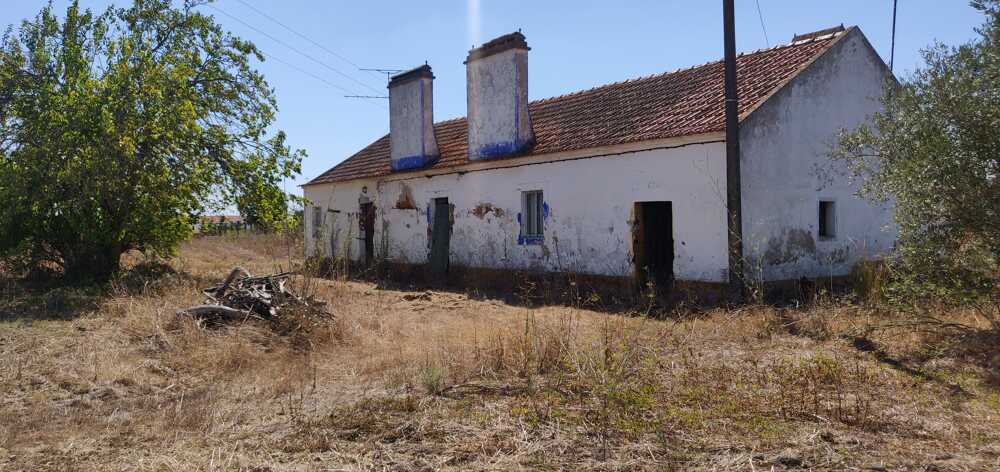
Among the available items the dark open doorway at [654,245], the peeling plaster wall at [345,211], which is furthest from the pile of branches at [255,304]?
the peeling plaster wall at [345,211]

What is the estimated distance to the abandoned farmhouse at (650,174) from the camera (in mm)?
11414

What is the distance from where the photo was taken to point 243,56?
1477cm

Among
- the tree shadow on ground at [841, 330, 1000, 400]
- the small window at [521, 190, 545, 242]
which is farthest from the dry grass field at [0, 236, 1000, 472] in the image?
the small window at [521, 190, 545, 242]

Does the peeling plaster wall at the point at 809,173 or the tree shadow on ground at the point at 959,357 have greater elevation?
the peeling plaster wall at the point at 809,173

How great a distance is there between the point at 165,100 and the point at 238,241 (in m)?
20.9

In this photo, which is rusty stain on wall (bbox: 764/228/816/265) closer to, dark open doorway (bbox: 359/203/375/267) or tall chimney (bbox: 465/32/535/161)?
tall chimney (bbox: 465/32/535/161)

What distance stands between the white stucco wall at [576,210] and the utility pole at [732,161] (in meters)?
0.32

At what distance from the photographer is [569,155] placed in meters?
13.6

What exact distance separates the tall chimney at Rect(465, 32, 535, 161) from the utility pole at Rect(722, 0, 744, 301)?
5325mm

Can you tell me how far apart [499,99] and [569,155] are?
2.79m

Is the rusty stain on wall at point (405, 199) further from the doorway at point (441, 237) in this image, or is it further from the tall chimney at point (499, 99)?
the tall chimney at point (499, 99)

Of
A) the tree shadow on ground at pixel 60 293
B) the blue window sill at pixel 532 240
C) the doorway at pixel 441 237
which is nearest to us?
the tree shadow on ground at pixel 60 293

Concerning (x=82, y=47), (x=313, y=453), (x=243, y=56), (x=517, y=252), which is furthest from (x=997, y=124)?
(x=82, y=47)

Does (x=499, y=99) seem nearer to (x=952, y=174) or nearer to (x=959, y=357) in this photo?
(x=952, y=174)
